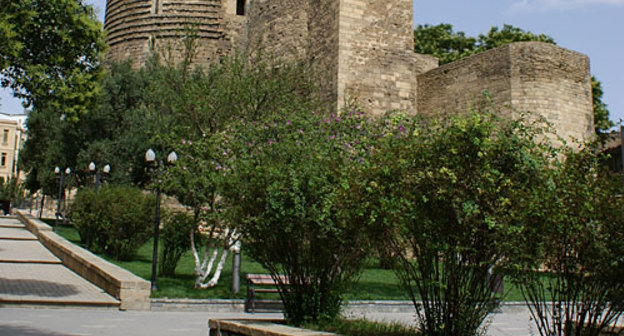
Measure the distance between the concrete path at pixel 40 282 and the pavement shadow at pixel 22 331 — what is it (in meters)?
2.04

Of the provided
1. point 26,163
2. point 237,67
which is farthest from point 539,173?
point 26,163

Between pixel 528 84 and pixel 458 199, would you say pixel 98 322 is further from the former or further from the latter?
pixel 528 84

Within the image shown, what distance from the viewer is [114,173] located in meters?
21.5

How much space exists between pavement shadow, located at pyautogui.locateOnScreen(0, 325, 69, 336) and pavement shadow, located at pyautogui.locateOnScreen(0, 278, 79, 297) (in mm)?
2623

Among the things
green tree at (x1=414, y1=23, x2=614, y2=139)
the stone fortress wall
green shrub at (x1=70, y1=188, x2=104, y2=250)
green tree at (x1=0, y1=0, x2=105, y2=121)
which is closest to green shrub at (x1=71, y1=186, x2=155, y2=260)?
green shrub at (x1=70, y1=188, x2=104, y2=250)

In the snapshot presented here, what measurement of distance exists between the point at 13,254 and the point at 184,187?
6.90 m

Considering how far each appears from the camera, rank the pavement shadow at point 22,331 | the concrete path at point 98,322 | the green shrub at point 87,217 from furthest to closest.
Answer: the green shrub at point 87,217, the concrete path at point 98,322, the pavement shadow at point 22,331

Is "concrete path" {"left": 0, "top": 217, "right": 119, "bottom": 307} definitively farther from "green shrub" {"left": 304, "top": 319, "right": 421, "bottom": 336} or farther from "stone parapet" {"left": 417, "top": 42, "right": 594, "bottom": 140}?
"stone parapet" {"left": 417, "top": 42, "right": 594, "bottom": 140}

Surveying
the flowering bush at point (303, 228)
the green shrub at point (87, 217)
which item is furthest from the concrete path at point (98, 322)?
the green shrub at point (87, 217)

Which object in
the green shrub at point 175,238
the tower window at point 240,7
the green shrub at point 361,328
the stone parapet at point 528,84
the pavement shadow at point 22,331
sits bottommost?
the pavement shadow at point 22,331

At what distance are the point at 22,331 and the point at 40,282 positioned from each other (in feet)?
14.6

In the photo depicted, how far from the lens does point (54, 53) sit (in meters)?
9.26

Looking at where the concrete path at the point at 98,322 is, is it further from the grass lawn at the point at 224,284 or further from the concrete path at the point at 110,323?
the grass lawn at the point at 224,284

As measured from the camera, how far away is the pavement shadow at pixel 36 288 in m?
9.20
